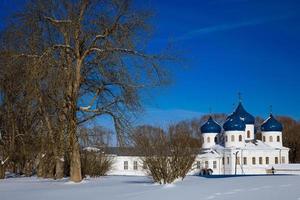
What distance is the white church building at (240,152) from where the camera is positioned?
74.4 meters

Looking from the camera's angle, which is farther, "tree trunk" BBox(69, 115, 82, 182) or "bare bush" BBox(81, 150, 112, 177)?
"bare bush" BBox(81, 150, 112, 177)

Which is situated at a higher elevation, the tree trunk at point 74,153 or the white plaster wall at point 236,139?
the white plaster wall at point 236,139

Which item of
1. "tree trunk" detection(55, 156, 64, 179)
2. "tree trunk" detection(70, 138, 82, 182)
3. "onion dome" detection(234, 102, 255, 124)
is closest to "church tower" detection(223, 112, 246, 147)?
"onion dome" detection(234, 102, 255, 124)

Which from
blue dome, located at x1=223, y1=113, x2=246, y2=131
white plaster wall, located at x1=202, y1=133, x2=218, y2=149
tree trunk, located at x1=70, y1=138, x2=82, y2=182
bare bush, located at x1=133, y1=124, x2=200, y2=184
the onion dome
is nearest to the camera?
bare bush, located at x1=133, y1=124, x2=200, y2=184

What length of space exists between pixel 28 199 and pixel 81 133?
899 cm

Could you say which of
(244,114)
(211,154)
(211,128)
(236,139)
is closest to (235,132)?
(236,139)

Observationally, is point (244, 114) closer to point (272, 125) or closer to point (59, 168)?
point (272, 125)

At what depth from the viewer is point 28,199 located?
14312mm

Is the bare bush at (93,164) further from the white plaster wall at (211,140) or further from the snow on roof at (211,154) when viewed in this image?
the white plaster wall at (211,140)

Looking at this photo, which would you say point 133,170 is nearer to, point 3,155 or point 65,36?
point 3,155

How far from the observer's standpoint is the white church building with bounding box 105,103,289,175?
7444cm

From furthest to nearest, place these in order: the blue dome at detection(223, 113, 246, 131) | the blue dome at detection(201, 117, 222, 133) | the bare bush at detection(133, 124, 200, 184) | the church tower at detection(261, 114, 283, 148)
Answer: the blue dome at detection(201, 117, 222, 133) → the church tower at detection(261, 114, 283, 148) → the blue dome at detection(223, 113, 246, 131) → the bare bush at detection(133, 124, 200, 184)

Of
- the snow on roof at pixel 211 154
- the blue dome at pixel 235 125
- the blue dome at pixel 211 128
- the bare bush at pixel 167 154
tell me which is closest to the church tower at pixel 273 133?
the blue dome at pixel 235 125

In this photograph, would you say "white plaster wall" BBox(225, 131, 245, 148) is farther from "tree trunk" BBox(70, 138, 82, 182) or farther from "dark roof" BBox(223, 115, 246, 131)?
"tree trunk" BBox(70, 138, 82, 182)
